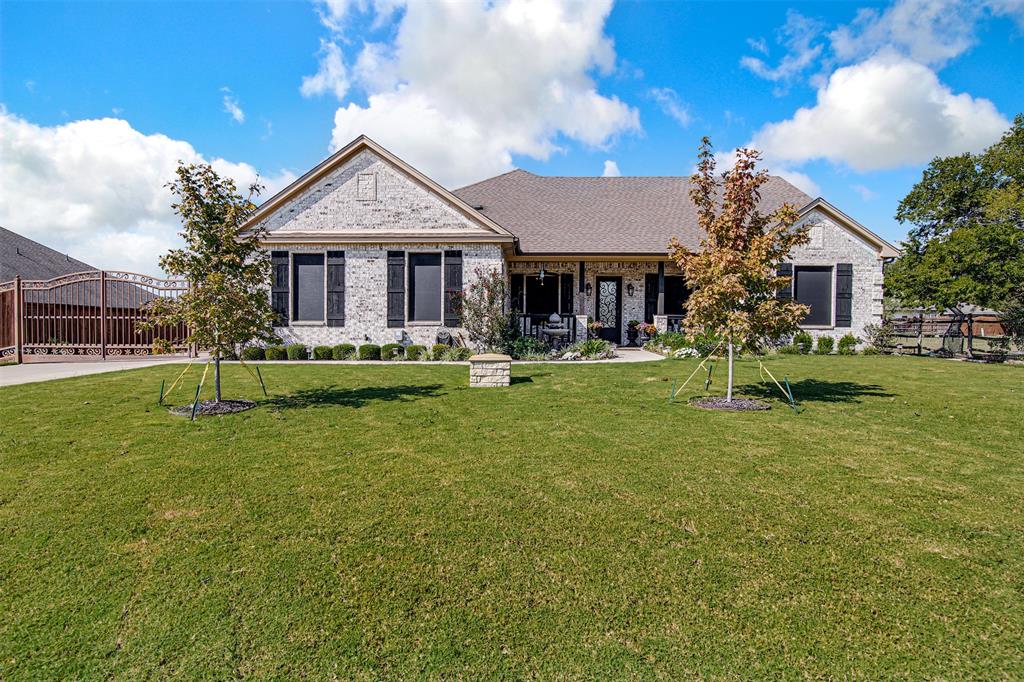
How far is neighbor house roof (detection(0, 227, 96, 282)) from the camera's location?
22.3 metres

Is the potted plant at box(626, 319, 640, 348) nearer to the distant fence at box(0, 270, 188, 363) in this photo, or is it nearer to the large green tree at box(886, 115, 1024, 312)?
the large green tree at box(886, 115, 1024, 312)

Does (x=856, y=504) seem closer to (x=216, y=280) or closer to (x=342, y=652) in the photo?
(x=342, y=652)

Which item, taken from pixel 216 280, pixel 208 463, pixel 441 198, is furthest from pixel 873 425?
pixel 441 198

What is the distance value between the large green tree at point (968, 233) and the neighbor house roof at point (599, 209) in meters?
3.25

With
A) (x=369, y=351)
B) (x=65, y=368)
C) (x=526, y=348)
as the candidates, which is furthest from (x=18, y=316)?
(x=526, y=348)

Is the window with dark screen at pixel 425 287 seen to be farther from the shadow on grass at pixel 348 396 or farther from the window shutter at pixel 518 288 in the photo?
the shadow on grass at pixel 348 396


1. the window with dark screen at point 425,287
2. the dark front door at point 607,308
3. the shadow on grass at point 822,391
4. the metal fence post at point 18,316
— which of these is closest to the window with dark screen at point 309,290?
the window with dark screen at point 425,287

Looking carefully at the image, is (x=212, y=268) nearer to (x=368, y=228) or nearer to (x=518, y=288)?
(x=368, y=228)

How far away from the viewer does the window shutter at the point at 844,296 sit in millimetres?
18594

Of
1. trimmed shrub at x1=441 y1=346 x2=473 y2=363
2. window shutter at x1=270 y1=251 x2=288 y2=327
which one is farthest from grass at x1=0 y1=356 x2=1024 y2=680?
window shutter at x1=270 y1=251 x2=288 y2=327

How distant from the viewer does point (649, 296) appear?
1962cm

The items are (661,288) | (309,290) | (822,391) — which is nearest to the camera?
(822,391)

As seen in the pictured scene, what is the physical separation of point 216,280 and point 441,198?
9.46 m

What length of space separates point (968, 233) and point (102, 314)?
2900 cm
